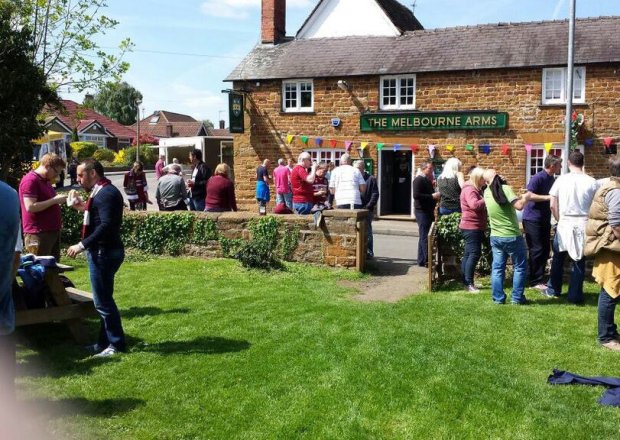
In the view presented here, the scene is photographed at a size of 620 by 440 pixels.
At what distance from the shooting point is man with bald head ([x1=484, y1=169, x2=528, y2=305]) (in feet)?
25.6

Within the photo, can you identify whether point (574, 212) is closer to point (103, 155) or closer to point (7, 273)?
point (7, 273)

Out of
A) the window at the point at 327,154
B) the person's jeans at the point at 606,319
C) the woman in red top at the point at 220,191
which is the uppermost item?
the window at the point at 327,154

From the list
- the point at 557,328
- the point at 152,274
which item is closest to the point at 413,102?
the point at 152,274

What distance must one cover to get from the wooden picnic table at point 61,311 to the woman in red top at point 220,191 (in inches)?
190

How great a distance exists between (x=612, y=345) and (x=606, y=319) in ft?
0.86

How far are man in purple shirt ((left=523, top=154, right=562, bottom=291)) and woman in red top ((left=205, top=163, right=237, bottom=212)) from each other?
17.4 feet

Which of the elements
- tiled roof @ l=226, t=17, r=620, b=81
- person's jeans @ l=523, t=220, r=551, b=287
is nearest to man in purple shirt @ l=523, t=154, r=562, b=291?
person's jeans @ l=523, t=220, r=551, b=287

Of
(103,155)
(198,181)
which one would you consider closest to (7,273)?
(198,181)

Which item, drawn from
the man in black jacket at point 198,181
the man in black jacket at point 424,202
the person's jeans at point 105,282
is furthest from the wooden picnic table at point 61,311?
the man in black jacket at point 198,181

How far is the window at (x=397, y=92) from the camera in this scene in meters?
21.0

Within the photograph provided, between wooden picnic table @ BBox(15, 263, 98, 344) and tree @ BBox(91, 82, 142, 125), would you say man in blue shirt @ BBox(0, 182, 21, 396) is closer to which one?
wooden picnic table @ BBox(15, 263, 98, 344)

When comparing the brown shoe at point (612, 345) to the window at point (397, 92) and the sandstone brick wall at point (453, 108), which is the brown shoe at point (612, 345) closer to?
the sandstone brick wall at point (453, 108)

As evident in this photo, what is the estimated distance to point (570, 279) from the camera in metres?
8.06

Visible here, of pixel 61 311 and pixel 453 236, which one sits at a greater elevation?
pixel 453 236
